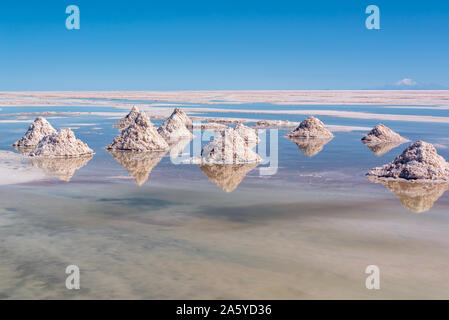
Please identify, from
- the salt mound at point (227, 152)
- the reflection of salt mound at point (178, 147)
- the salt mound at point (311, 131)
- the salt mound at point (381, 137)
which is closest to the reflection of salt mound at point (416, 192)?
the salt mound at point (227, 152)

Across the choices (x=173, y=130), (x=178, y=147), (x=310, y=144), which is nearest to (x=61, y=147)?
(x=178, y=147)

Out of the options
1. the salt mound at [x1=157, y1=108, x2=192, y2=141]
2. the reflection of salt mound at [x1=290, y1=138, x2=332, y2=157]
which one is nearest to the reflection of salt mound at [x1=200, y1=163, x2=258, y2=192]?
the reflection of salt mound at [x1=290, y1=138, x2=332, y2=157]

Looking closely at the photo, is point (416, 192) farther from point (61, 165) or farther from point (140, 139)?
point (140, 139)

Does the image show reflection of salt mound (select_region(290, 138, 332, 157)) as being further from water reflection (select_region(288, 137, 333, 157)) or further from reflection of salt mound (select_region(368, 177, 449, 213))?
reflection of salt mound (select_region(368, 177, 449, 213))

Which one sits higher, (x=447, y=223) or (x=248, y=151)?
(x=248, y=151)

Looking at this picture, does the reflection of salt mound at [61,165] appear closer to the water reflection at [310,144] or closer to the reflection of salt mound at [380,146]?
the water reflection at [310,144]

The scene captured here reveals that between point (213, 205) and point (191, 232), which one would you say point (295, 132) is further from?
point (191, 232)
